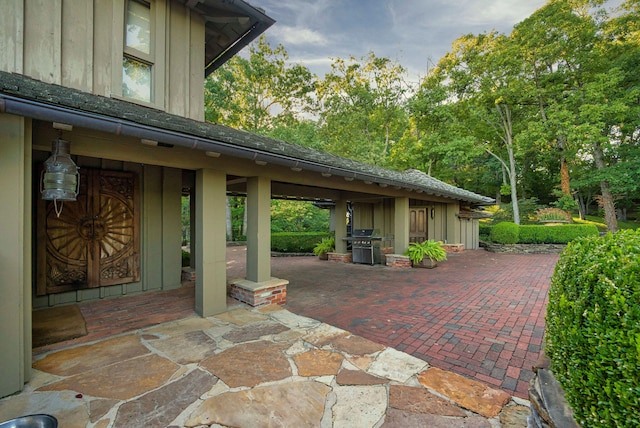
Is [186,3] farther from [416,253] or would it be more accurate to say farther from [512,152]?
[512,152]

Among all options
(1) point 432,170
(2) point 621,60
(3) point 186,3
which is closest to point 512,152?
(1) point 432,170

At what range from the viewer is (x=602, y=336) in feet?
4.15

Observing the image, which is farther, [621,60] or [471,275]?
[621,60]

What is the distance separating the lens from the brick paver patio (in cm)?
291

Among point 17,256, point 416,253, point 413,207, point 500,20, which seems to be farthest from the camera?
point 500,20

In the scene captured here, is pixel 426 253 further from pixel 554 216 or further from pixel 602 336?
pixel 554 216

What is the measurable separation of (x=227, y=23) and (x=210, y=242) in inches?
184

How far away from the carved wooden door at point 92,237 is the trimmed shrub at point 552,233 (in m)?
14.3

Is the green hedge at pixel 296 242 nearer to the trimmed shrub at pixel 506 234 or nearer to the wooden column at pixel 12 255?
the trimmed shrub at pixel 506 234

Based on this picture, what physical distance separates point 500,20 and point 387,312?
1677 centimetres

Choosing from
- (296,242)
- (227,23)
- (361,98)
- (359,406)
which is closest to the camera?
(359,406)

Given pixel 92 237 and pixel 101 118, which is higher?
pixel 101 118

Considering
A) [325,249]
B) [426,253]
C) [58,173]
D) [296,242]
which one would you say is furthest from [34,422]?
[296,242]

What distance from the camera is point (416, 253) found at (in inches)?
321
